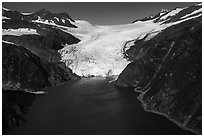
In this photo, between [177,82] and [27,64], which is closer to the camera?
[177,82]

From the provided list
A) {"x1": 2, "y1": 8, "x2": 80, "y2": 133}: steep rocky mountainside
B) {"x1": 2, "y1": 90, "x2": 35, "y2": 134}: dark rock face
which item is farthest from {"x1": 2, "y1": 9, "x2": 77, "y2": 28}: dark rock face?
{"x1": 2, "y1": 90, "x2": 35, "y2": 134}: dark rock face

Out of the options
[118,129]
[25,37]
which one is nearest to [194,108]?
[118,129]

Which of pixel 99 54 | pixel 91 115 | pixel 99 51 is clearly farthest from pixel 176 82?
pixel 99 51

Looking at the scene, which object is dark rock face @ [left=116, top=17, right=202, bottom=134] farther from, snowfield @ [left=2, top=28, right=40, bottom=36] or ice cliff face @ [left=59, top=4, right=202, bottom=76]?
snowfield @ [left=2, top=28, right=40, bottom=36]

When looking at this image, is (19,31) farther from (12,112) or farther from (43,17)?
(12,112)

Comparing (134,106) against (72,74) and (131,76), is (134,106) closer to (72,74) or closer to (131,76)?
(131,76)

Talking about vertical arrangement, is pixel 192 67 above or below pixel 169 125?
above
